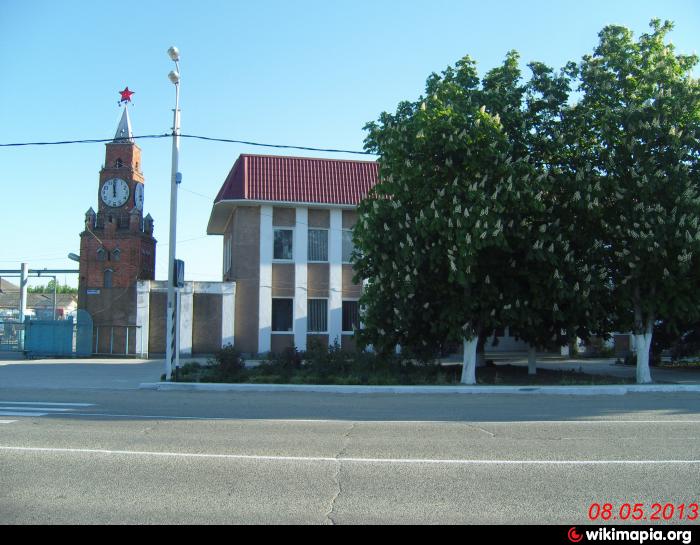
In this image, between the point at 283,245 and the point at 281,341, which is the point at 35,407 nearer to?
the point at 281,341

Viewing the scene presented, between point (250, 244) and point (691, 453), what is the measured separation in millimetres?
21524

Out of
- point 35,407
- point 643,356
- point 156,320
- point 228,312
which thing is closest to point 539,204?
point 643,356

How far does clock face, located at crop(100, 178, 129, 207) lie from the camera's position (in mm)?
29047

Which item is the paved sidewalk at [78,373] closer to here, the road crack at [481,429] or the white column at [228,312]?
the white column at [228,312]

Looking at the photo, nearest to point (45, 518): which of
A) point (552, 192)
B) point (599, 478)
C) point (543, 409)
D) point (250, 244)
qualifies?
point (599, 478)

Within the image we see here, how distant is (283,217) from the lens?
2777 cm

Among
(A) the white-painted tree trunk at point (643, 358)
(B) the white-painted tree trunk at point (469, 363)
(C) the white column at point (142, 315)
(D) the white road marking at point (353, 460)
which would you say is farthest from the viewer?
(C) the white column at point (142, 315)

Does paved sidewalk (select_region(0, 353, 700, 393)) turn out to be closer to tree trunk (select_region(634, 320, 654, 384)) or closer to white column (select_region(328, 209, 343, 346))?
tree trunk (select_region(634, 320, 654, 384))

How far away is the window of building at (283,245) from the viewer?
91.1 feet

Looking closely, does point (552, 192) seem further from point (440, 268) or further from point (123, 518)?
point (123, 518)

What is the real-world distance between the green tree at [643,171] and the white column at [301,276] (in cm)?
1332

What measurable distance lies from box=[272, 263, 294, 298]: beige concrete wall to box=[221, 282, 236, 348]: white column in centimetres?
177

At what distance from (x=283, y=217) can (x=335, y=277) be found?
3440mm

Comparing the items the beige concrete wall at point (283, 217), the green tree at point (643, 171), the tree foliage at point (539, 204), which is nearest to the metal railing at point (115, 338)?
the beige concrete wall at point (283, 217)
